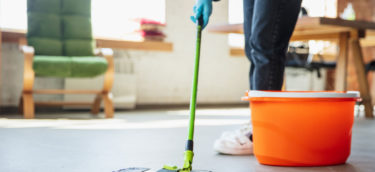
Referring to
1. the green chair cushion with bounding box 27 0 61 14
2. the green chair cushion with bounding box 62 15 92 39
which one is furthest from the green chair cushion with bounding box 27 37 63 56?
the green chair cushion with bounding box 27 0 61 14

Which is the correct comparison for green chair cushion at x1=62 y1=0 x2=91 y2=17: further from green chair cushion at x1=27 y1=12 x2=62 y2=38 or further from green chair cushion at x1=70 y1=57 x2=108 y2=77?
green chair cushion at x1=70 y1=57 x2=108 y2=77

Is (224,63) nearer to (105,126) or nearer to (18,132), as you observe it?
(105,126)

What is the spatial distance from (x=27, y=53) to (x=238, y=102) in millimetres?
2450

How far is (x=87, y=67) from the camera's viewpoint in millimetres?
2996

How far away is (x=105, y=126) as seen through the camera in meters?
2.49

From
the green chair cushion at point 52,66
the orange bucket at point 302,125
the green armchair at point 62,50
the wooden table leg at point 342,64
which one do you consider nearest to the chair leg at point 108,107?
the green armchair at point 62,50

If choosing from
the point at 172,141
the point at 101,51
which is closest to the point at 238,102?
the point at 101,51

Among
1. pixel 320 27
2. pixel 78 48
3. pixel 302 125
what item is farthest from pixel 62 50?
pixel 302 125

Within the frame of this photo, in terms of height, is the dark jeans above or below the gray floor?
above

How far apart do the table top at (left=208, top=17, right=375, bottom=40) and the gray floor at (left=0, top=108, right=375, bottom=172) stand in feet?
2.21

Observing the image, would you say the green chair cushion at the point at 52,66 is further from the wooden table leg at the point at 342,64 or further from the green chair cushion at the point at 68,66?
the wooden table leg at the point at 342,64

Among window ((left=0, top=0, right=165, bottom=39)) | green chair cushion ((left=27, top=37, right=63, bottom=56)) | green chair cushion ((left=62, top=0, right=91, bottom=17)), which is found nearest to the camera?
green chair cushion ((left=27, top=37, right=63, bottom=56))

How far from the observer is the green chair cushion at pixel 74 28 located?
11.5 feet

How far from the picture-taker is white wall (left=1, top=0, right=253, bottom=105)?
416 centimetres
